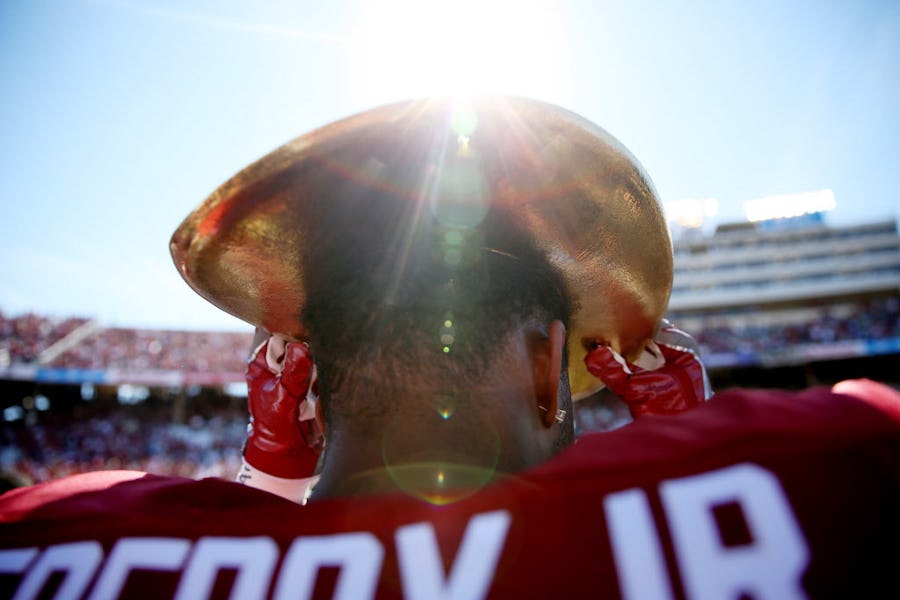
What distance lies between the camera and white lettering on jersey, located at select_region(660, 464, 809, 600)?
0.60m

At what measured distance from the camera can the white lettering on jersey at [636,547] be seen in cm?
62

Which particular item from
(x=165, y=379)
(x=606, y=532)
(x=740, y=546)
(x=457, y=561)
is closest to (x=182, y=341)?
(x=165, y=379)

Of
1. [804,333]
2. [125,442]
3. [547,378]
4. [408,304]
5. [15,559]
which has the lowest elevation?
[804,333]

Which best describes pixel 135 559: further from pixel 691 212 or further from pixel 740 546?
pixel 691 212

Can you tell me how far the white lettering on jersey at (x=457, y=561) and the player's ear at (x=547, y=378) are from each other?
46 centimetres

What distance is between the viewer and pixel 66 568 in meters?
0.83

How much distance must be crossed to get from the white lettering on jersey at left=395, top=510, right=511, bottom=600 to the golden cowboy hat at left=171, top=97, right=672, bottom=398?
0.66 meters

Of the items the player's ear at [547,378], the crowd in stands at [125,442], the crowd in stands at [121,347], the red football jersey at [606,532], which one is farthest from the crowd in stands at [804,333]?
the red football jersey at [606,532]

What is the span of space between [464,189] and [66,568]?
0.98m

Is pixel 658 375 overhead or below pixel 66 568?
below

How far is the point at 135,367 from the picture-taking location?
24.4 m

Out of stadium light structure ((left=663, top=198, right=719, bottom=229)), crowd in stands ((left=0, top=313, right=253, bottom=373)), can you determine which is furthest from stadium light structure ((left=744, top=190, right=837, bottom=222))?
crowd in stands ((left=0, top=313, right=253, bottom=373))

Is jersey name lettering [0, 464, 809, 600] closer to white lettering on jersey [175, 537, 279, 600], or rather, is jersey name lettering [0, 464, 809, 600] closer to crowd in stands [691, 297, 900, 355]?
white lettering on jersey [175, 537, 279, 600]

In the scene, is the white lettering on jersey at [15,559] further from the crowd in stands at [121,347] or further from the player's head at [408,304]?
the crowd in stands at [121,347]
